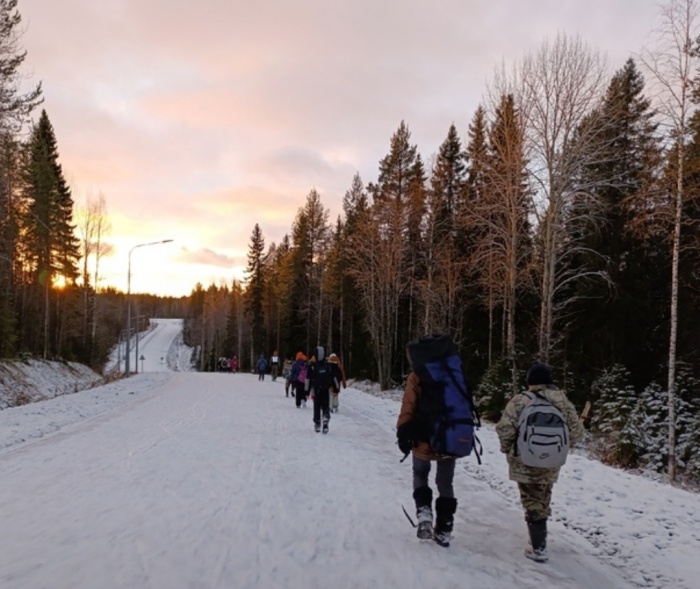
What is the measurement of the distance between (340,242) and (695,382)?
120 ft

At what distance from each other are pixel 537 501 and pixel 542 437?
0.62 metres

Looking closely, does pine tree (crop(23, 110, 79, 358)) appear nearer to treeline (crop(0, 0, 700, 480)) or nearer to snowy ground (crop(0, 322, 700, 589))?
treeline (crop(0, 0, 700, 480))

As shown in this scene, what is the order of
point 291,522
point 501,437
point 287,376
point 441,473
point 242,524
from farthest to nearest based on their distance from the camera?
point 287,376 < point 291,522 < point 242,524 < point 441,473 < point 501,437

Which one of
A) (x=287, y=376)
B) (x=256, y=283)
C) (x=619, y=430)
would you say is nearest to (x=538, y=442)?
(x=619, y=430)

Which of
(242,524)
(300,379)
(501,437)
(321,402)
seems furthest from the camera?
(300,379)

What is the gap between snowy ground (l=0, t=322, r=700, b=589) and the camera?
14.7ft

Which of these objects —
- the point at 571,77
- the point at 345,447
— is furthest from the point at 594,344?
the point at 345,447

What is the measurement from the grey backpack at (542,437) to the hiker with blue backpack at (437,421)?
48 cm

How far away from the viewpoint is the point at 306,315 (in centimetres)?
5638

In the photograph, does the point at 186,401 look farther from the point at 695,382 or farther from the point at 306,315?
the point at 306,315

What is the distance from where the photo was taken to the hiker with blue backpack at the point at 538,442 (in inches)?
190

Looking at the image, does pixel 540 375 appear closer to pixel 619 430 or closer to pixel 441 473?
pixel 441 473

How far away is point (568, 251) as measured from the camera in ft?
61.3

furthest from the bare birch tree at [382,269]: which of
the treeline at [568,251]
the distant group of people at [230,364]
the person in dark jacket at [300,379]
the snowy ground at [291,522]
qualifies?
the distant group of people at [230,364]
